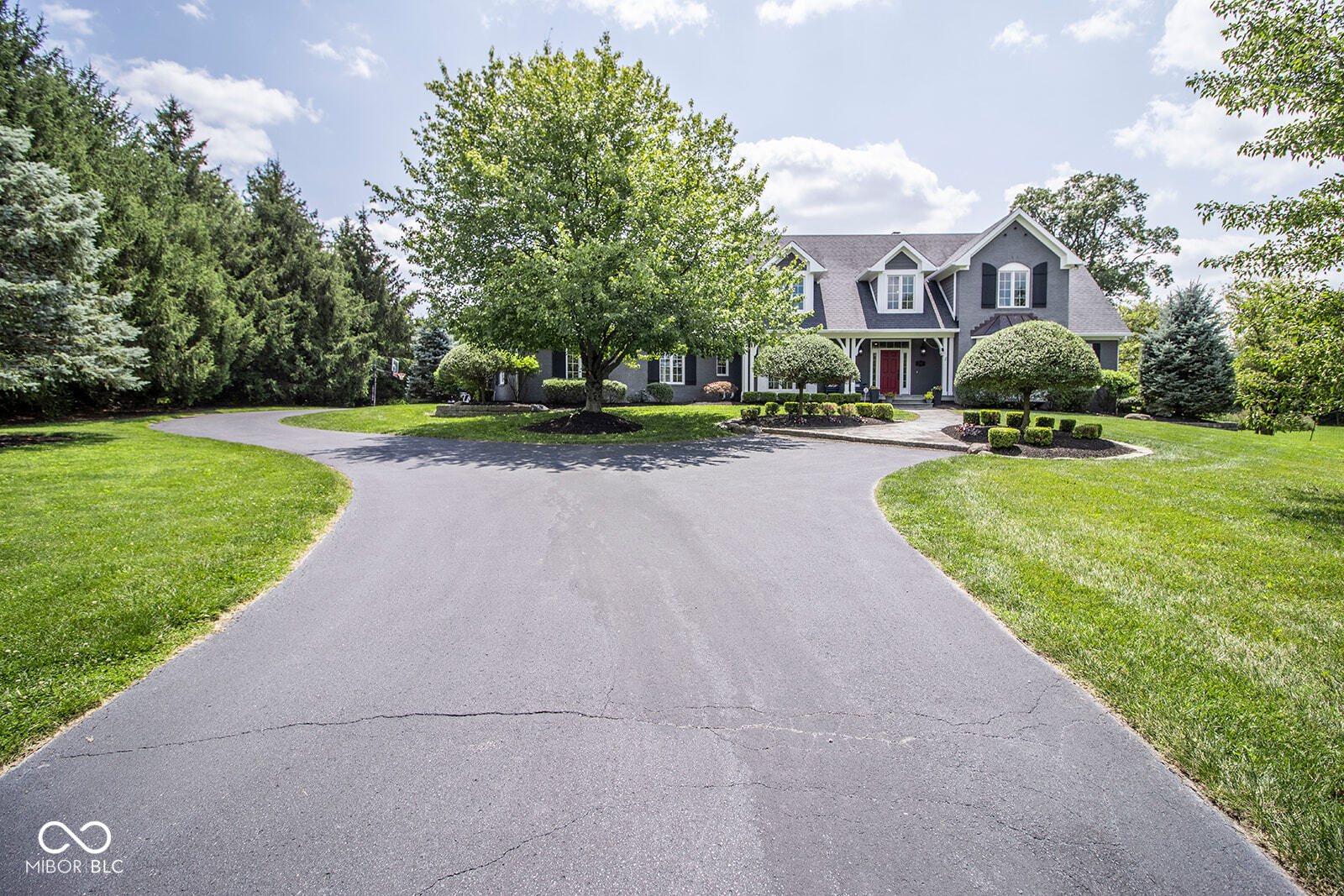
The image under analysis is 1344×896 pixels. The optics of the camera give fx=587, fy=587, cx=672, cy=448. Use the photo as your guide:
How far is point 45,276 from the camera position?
488 inches

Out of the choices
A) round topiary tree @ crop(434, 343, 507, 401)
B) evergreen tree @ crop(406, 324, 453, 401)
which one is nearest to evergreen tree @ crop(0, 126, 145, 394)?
round topiary tree @ crop(434, 343, 507, 401)

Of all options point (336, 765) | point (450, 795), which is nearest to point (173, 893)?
point (336, 765)

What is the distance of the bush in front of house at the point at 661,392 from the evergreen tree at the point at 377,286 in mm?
17933

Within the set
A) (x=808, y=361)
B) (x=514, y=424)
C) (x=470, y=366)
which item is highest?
(x=470, y=366)

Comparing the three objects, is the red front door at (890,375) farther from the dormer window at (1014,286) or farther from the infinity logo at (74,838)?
the infinity logo at (74,838)

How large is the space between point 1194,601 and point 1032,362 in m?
9.50

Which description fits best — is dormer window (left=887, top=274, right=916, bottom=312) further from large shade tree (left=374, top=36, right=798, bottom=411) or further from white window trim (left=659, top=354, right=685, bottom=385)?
large shade tree (left=374, top=36, right=798, bottom=411)

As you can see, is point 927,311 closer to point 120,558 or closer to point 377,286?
point 120,558

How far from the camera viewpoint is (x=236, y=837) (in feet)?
7.20

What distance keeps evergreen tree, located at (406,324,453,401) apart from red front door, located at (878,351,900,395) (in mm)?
21621

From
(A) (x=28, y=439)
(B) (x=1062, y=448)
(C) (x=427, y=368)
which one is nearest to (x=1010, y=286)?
(B) (x=1062, y=448)

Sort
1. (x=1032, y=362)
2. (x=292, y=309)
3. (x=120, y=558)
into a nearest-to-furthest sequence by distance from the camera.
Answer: (x=120, y=558)
(x=1032, y=362)
(x=292, y=309)

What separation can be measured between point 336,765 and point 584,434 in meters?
12.6

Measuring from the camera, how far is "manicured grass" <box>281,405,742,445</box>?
14.6 m
